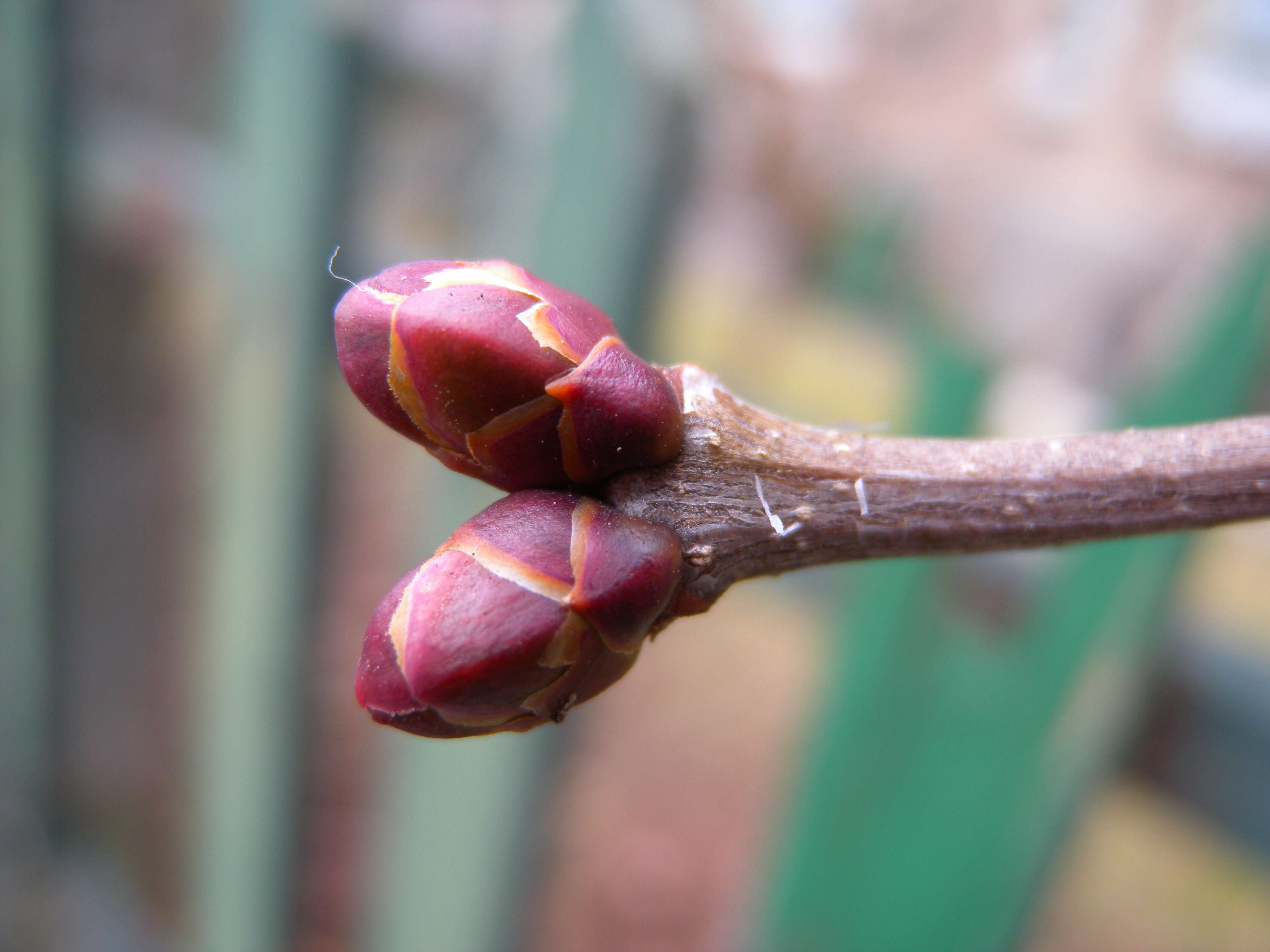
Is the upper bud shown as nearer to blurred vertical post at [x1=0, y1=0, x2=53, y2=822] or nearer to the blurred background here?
the blurred background

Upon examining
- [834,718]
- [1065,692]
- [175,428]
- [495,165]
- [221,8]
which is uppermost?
[221,8]

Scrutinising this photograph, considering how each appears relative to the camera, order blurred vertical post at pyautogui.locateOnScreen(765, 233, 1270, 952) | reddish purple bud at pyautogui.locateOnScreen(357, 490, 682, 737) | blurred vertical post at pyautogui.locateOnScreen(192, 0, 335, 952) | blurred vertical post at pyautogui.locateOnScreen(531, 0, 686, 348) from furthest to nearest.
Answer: blurred vertical post at pyautogui.locateOnScreen(192, 0, 335, 952), blurred vertical post at pyautogui.locateOnScreen(531, 0, 686, 348), blurred vertical post at pyautogui.locateOnScreen(765, 233, 1270, 952), reddish purple bud at pyautogui.locateOnScreen(357, 490, 682, 737)

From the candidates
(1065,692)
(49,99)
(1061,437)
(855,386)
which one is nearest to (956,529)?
(1061,437)

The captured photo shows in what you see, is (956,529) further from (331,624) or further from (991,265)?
(991,265)

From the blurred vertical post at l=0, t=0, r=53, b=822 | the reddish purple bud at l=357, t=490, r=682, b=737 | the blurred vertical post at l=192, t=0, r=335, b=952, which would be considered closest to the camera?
the reddish purple bud at l=357, t=490, r=682, b=737

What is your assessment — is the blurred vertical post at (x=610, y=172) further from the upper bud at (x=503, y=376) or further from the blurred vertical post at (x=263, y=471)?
the upper bud at (x=503, y=376)

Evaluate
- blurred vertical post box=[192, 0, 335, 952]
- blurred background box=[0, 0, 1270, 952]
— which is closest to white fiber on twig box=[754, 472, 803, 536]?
blurred background box=[0, 0, 1270, 952]

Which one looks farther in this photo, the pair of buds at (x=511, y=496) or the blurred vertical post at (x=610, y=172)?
the blurred vertical post at (x=610, y=172)

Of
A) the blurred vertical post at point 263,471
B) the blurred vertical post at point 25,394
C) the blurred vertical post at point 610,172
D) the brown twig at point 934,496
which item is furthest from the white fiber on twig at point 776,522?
the blurred vertical post at point 25,394
